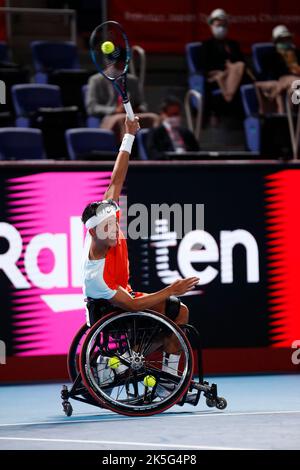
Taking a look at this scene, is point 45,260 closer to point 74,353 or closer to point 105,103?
point 74,353

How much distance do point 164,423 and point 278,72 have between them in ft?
27.7

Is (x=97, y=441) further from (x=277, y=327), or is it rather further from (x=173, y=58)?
(x=173, y=58)

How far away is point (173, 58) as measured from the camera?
15453mm

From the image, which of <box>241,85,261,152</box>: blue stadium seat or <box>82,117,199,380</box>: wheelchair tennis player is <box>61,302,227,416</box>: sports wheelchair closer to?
<box>82,117,199,380</box>: wheelchair tennis player

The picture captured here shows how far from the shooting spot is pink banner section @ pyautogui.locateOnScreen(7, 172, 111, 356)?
27.8ft

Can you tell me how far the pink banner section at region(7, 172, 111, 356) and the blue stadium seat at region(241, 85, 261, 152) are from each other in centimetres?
478

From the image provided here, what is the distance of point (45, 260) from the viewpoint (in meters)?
8.48

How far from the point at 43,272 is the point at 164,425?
228cm

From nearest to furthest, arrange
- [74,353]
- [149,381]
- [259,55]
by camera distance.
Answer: [149,381] < [74,353] < [259,55]

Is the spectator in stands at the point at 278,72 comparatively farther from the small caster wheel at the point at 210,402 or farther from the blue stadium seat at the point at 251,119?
the small caster wheel at the point at 210,402

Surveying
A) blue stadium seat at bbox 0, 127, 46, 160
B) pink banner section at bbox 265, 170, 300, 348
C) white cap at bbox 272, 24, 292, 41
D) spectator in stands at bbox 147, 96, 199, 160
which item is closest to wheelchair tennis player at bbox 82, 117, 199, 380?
pink banner section at bbox 265, 170, 300, 348

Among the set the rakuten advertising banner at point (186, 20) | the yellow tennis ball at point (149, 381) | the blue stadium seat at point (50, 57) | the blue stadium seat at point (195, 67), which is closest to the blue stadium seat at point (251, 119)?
the blue stadium seat at point (195, 67)

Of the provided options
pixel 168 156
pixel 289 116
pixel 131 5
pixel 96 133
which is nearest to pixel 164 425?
pixel 168 156

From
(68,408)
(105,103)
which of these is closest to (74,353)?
(68,408)
